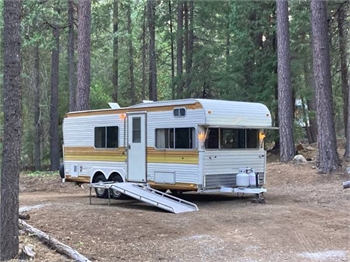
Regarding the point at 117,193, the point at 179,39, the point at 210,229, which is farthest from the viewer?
the point at 179,39

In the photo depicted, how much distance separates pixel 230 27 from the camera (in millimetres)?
22266

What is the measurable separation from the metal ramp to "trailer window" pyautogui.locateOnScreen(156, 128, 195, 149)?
1.19 metres

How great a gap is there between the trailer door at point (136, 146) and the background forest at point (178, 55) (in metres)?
9.22

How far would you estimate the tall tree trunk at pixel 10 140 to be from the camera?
6.46 m

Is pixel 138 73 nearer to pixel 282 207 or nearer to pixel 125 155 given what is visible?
pixel 125 155

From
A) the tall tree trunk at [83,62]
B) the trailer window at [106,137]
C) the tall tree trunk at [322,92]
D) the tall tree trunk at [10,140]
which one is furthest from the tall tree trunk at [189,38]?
the tall tree trunk at [10,140]

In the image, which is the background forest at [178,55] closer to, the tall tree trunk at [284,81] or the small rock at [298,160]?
the tall tree trunk at [284,81]

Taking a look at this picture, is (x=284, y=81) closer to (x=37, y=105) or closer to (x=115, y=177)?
(x=115, y=177)

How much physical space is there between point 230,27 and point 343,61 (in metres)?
5.42

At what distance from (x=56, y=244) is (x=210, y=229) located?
9.37 ft

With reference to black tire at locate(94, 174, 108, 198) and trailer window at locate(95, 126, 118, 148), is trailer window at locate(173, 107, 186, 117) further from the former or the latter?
black tire at locate(94, 174, 108, 198)

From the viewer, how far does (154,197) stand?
11062 millimetres

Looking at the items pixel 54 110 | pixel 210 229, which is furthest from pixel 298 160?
pixel 54 110

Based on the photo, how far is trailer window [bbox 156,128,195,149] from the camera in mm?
11382
